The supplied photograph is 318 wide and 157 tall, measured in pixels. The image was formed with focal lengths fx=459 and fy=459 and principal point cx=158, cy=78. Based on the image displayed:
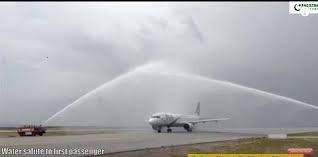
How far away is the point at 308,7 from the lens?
2462 centimetres

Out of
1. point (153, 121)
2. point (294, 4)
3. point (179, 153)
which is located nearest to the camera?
point (294, 4)

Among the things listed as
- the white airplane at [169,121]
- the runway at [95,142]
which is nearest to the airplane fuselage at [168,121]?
the white airplane at [169,121]

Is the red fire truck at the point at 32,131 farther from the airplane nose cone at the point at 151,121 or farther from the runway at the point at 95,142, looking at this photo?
the airplane nose cone at the point at 151,121

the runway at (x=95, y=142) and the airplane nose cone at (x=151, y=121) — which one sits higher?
the airplane nose cone at (x=151, y=121)

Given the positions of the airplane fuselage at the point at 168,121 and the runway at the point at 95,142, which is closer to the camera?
the runway at the point at 95,142

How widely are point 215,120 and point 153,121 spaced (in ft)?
54.8

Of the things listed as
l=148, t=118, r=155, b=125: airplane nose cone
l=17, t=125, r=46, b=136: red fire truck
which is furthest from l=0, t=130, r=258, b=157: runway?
l=148, t=118, r=155, b=125: airplane nose cone

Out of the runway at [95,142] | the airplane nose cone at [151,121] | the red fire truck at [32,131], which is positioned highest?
the airplane nose cone at [151,121]

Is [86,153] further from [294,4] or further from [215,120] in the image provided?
[215,120]

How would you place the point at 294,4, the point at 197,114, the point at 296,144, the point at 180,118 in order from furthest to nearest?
the point at 197,114 < the point at 180,118 < the point at 296,144 < the point at 294,4

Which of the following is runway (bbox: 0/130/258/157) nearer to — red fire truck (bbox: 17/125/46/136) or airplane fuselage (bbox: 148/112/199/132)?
red fire truck (bbox: 17/125/46/136)

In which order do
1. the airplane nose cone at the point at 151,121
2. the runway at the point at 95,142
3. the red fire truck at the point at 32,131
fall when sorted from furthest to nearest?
1. the airplane nose cone at the point at 151,121
2. the red fire truck at the point at 32,131
3. the runway at the point at 95,142

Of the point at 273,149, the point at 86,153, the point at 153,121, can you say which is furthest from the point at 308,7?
the point at 153,121

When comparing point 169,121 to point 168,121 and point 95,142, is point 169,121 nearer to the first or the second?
point 168,121
